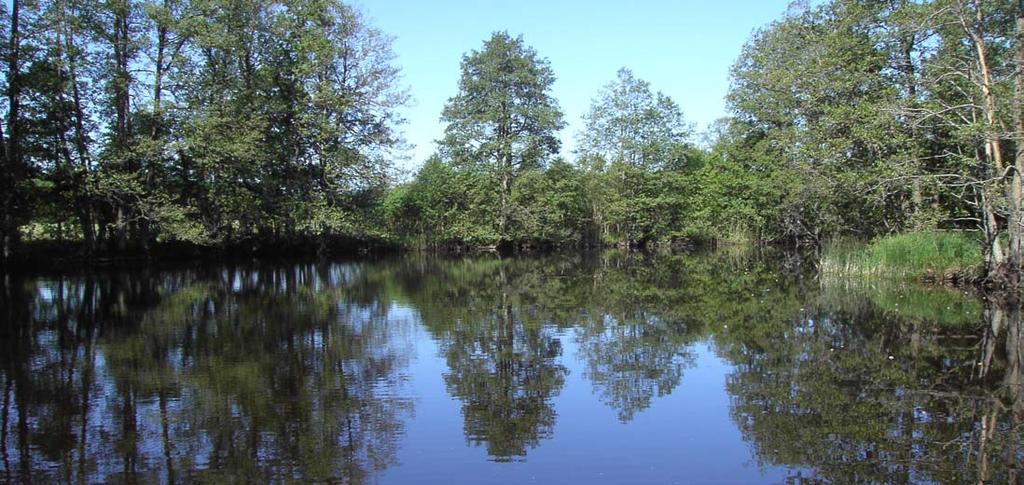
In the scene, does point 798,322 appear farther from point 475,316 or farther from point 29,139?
point 29,139

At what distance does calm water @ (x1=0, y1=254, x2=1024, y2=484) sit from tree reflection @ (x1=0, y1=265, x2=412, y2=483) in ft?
0.12

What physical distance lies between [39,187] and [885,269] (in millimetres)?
30848

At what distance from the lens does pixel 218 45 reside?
31.3m

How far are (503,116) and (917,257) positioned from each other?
2831 cm

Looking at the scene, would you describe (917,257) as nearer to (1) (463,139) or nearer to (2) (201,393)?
(2) (201,393)

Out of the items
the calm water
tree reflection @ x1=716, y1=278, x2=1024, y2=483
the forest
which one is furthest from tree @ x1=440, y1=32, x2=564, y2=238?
tree reflection @ x1=716, y1=278, x2=1024, y2=483

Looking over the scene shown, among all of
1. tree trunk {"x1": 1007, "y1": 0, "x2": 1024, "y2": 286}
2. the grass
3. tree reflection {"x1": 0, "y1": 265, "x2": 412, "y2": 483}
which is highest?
tree trunk {"x1": 1007, "y1": 0, "x2": 1024, "y2": 286}

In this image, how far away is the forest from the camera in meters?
18.1

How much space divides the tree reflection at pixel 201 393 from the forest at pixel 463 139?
1368cm

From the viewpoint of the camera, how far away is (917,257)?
18484mm

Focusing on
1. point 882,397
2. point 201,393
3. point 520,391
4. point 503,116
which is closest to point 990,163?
point 882,397

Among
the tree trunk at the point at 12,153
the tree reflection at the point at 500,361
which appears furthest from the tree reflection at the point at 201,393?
the tree trunk at the point at 12,153

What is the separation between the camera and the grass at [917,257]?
58.6 ft

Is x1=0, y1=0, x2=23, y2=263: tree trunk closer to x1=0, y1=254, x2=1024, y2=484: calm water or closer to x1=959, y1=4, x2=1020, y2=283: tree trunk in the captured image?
x1=0, y1=254, x2=1024, y2=484: calm water
